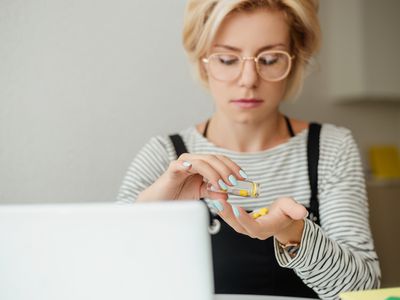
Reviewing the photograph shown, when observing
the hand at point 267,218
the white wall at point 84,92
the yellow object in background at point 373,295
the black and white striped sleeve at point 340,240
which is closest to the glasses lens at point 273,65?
the black and white striped sleeve at point 340,240

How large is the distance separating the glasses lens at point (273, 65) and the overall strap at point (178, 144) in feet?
0.87

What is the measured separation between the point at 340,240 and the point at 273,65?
0.40m

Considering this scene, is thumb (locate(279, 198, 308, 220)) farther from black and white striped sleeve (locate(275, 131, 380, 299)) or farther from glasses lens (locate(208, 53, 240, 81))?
glasses lens (locate(208, 53, 240, 81))

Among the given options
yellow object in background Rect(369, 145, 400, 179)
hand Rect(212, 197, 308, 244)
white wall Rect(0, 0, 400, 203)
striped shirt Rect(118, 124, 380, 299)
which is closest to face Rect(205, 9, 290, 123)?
striped shirt Rect(118, 124, 380, 299)

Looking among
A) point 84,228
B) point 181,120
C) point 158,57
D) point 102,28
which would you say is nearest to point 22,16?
point 102,28

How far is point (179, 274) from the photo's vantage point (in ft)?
1.41

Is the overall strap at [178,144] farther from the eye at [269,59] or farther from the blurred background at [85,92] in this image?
the eye at [269,59]

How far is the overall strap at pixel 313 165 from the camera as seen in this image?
3.55 feet

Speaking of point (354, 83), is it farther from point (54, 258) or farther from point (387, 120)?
point (54, 258)

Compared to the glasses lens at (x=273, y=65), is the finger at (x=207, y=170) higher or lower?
lower

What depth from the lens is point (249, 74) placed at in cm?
100

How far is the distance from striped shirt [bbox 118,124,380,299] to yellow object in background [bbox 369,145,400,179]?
1.29 metres

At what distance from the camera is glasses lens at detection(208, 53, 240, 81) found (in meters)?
1.03

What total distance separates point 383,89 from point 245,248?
1.45 m
